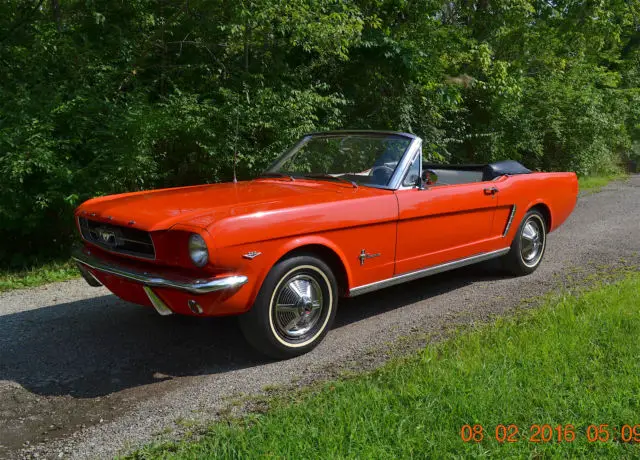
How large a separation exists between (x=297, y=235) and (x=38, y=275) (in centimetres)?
388

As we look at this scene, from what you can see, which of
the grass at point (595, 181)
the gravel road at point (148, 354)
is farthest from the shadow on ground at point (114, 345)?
the grass at point (595, 181)

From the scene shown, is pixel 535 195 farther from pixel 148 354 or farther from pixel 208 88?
pixel 208 88

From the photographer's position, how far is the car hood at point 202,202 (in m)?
3.55

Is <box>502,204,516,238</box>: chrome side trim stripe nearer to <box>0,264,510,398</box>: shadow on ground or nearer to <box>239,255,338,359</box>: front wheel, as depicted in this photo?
<box>0,264,510,398</box>: shadow on ground

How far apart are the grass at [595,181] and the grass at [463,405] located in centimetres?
1246

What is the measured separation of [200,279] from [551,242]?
228 inches

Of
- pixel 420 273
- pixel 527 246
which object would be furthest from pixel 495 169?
pixel 420 273

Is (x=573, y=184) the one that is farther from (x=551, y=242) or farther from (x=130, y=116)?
(x=130, y=116)

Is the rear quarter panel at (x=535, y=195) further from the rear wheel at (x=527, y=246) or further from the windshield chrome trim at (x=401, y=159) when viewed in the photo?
the windshield chrome trim at (x=401, y=159)

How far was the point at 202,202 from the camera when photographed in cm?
395

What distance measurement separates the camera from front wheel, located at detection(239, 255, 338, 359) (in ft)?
12.0

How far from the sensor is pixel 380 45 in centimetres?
1058

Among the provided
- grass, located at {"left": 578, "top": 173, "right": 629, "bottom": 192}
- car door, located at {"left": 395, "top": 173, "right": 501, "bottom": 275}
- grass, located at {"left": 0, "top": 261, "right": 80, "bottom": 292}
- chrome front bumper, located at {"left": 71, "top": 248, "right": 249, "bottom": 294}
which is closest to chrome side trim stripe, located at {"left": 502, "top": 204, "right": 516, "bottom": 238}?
car door, located at {"left": 395, "top": 173, "right": 501, "bottom": 275}

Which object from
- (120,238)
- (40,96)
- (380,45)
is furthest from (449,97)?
(120,238)
